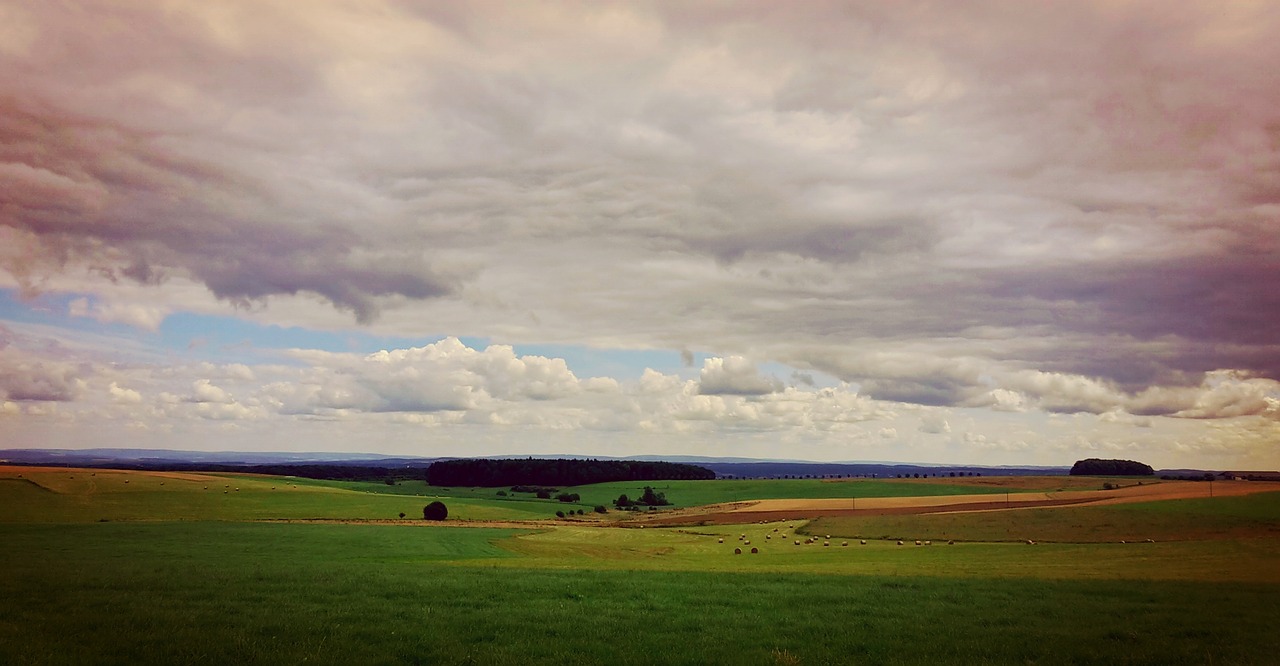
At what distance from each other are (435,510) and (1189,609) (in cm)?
10993

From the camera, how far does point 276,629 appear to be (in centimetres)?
1712

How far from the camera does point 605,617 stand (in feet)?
65.3

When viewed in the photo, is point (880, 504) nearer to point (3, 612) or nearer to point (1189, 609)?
point (1189, 609)

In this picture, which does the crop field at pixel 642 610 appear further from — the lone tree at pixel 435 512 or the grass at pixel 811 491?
the grass at pixel 811 491

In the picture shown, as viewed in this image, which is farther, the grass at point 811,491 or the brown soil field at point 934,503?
the grass at point 811,491

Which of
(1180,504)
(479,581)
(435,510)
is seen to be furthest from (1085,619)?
(435,510)

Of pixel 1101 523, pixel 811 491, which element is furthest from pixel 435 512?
pixel 811 491

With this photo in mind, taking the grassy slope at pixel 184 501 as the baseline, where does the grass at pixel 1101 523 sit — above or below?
above

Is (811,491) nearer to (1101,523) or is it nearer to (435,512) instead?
(435,512)

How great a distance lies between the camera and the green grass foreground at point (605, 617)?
15.7 meters

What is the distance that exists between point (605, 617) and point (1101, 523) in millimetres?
76289

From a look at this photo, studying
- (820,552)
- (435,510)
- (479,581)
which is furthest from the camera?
(435,510)

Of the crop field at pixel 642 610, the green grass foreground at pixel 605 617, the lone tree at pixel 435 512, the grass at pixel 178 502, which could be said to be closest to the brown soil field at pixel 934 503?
the lone tree at pixel 435 512

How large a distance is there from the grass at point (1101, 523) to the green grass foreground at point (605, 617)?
47015mm
